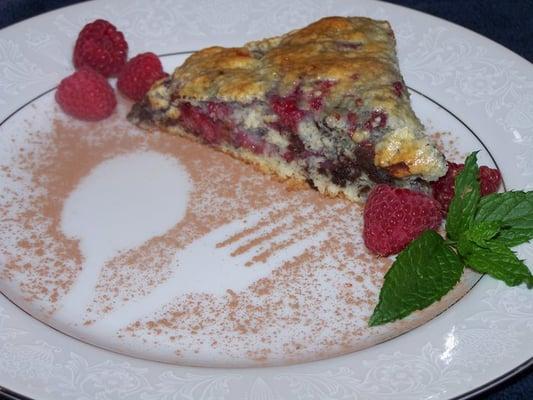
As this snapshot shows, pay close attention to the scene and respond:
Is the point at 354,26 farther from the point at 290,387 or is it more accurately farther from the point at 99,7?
the point at 290,387

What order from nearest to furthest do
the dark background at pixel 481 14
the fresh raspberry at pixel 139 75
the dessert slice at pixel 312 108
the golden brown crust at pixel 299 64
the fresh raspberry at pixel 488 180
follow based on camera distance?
the fresh raspberry at pixel 488 180, the dessert slice at pixel 312 108, the golden brown crust at pixel 299 64, the fresh raspberry at pixel 139 75, the dark background at pixel 481 14

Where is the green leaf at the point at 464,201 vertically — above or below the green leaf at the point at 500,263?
above

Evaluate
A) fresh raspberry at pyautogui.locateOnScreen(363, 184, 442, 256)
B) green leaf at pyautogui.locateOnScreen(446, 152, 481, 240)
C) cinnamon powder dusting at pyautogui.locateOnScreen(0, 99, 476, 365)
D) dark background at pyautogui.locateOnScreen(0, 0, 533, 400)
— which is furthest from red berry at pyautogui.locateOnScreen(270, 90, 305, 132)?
dark background at pyautogui.locateOnScreen(0, 0, 533, 400)

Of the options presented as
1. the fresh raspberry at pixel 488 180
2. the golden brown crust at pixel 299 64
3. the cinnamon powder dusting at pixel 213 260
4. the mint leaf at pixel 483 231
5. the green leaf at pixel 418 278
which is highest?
the golden brown crust at pixel 299 64

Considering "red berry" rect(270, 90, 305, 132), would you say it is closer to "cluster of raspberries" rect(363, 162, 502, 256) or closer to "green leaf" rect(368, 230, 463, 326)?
"cluster of raspberries" rect(363, 162, 502, 256)

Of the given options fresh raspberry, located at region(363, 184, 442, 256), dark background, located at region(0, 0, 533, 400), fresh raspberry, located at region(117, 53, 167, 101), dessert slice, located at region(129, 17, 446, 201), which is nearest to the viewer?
fresh raspberry, located at region(363, 184, 442, 256)

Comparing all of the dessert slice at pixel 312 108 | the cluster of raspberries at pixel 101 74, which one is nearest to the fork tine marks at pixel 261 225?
the dessert slice at pixel 312 108

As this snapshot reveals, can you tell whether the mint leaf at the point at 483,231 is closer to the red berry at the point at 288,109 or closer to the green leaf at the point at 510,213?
the green leaf at the point at 510,213

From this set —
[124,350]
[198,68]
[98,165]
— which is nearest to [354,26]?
[198,68]
